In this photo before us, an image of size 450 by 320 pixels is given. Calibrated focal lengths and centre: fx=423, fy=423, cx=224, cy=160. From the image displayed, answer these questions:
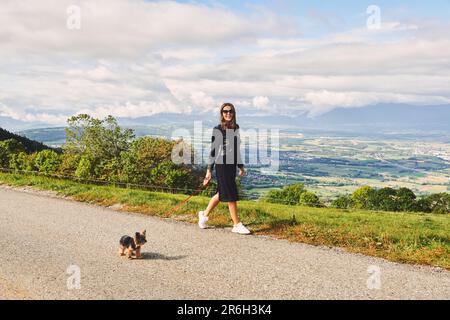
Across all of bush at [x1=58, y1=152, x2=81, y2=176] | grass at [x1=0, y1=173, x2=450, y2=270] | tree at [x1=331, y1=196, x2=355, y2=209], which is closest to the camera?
grass at [x1=0, y1=173, x2=450, y2=270]

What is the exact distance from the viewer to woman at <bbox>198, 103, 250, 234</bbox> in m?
9.16

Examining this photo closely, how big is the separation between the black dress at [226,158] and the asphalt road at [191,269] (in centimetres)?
98

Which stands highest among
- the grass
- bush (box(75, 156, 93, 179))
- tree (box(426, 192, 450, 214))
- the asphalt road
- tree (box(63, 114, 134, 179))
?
tree (box(63, 114, 134, 179))

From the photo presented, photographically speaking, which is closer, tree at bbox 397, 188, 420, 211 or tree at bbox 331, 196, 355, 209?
tree at bbox 397, 188, 420, 211

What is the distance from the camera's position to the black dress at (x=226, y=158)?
363 inches

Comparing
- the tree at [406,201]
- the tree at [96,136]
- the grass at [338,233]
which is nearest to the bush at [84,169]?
the grass at [338,233]

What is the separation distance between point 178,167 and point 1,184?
24.1 m

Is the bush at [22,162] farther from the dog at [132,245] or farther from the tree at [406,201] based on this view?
the tree at [406,201]

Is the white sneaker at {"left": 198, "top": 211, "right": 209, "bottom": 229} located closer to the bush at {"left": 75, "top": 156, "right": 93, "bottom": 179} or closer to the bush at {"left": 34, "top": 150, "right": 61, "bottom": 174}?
the bush at {"left": 75, "top": 156, "right": 93, "bottom": 179}

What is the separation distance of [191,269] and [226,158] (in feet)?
9.95

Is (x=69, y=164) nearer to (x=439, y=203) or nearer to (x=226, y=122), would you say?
(x=226, y=122)

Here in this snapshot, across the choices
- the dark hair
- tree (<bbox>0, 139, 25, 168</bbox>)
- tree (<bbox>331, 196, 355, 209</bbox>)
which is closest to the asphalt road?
the dark hair
